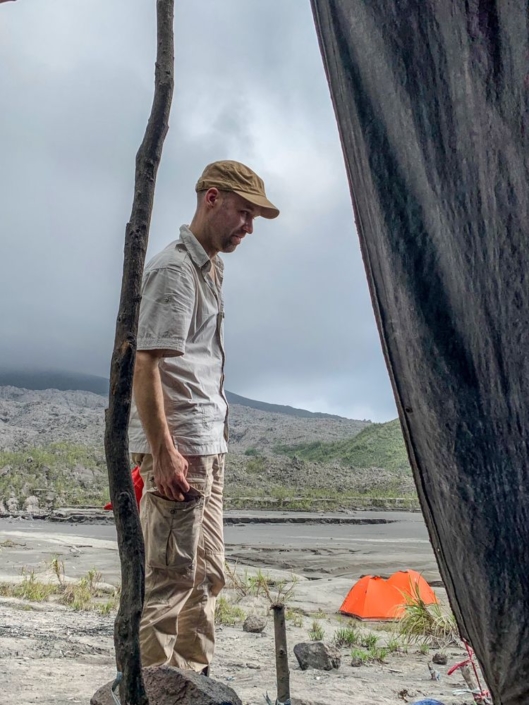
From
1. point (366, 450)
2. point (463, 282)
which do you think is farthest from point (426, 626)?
point (366, 450)

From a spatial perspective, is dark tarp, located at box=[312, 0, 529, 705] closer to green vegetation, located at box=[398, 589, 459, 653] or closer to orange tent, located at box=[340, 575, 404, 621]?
green vegetation, located at box=[398, 589, 459, 653]

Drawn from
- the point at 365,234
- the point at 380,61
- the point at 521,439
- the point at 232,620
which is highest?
the point at 380,61

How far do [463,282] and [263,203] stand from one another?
1.60 meters

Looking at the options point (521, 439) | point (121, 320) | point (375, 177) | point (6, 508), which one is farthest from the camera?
point (6, 508)

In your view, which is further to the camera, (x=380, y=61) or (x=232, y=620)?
(x=232, y=620)

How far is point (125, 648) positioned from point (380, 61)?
1383 millimetres

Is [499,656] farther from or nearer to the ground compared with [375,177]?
nearer to the ground

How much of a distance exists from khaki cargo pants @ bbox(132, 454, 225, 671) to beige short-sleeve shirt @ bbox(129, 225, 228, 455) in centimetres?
9

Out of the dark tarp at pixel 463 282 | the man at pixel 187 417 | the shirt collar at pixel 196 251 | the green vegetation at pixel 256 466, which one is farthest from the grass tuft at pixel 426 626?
the green vegetation at pixel 256 466

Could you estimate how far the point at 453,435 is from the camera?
0.91 metres

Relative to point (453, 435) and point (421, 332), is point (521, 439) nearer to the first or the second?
point (453, 435)

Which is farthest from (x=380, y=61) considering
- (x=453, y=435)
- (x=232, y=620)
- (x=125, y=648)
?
(x=232, y=620)

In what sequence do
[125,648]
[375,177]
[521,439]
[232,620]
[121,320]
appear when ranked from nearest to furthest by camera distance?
[521,439], [375,177], [125,648], [121,320], [232,620]

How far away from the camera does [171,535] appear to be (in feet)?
7.17
